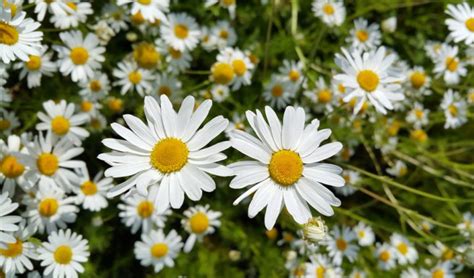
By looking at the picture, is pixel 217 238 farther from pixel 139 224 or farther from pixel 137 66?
pixel 137 66

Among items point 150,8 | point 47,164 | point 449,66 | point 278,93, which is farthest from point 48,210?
point 449,66

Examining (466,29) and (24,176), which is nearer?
(24,176)

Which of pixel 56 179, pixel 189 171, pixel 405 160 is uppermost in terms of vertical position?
pixel 189 171

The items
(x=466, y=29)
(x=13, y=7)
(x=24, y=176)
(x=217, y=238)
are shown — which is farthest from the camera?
(x=217, y=238)

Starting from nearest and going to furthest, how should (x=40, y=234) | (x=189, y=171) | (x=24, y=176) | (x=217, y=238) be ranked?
1. (x=189, y=171)
2. (x=24, y=176)
3. (x=40, y=234)
4. (x=217, y=238)

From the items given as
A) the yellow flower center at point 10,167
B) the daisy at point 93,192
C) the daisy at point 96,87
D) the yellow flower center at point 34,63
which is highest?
the yellow flower center at point 34,63

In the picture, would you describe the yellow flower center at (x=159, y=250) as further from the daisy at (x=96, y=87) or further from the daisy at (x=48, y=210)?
the daisy at (x=96, y=87)

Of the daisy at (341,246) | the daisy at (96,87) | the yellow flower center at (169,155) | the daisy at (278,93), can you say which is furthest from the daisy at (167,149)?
the daisy at (341,246)

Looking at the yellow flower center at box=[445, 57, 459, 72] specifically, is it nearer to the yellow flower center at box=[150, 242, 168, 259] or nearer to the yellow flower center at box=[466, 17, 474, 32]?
the yellow flower center at box=[466, 17, 474, 32]

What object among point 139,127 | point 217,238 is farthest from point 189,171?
point 217,238
